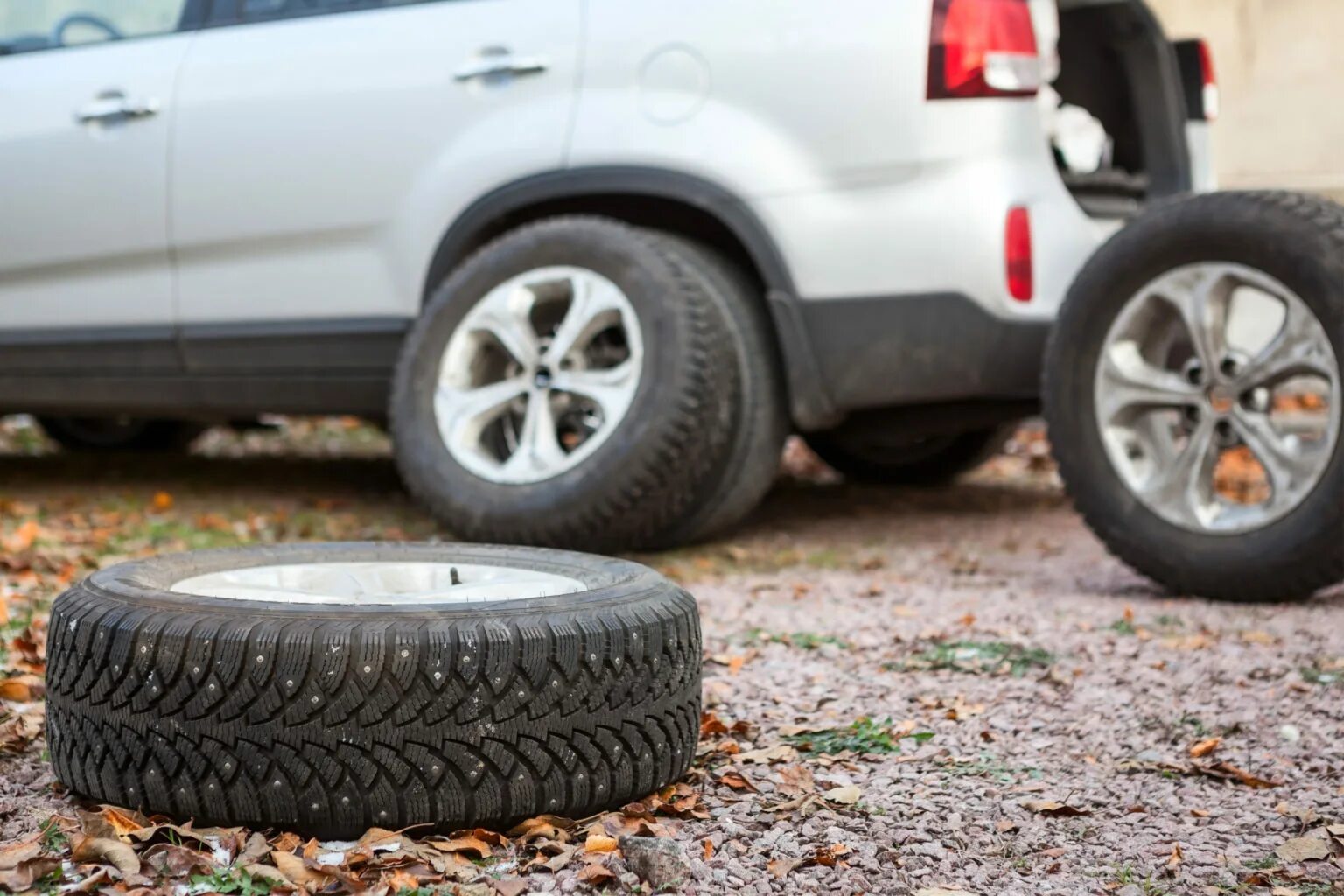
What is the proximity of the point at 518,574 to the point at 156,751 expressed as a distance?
78 cm

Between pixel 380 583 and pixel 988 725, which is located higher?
pixel 380 583

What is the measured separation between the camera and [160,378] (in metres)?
5.27

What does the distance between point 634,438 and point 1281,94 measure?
18.9ft

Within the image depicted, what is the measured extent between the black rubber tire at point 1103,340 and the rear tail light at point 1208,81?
127 cm

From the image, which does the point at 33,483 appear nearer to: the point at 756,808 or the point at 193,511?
the point at 193,511

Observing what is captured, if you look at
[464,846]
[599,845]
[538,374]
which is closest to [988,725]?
[599,845]

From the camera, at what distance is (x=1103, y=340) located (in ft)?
13.0

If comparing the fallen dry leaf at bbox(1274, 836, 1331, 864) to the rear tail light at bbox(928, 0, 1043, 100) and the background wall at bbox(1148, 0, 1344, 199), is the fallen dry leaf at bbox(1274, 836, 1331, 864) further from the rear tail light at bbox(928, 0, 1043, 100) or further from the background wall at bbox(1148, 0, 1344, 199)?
the background wall at bbox(1148, 0, 1344, 199)

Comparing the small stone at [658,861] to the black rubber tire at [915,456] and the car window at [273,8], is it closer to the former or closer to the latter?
the car window at [273,8]

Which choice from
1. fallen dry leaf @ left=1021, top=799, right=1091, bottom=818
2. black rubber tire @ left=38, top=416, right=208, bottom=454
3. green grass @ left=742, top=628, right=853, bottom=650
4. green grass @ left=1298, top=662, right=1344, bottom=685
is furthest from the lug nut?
black rubber tire @ left=38, top=416, right=208, bottom=454

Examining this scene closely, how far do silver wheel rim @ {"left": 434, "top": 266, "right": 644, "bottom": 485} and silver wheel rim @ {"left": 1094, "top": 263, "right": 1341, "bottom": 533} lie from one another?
1.29m

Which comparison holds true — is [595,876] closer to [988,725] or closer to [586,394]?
[988,725]

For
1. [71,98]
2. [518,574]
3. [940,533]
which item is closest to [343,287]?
[71,98]

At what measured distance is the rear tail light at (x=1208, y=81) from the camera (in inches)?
199
